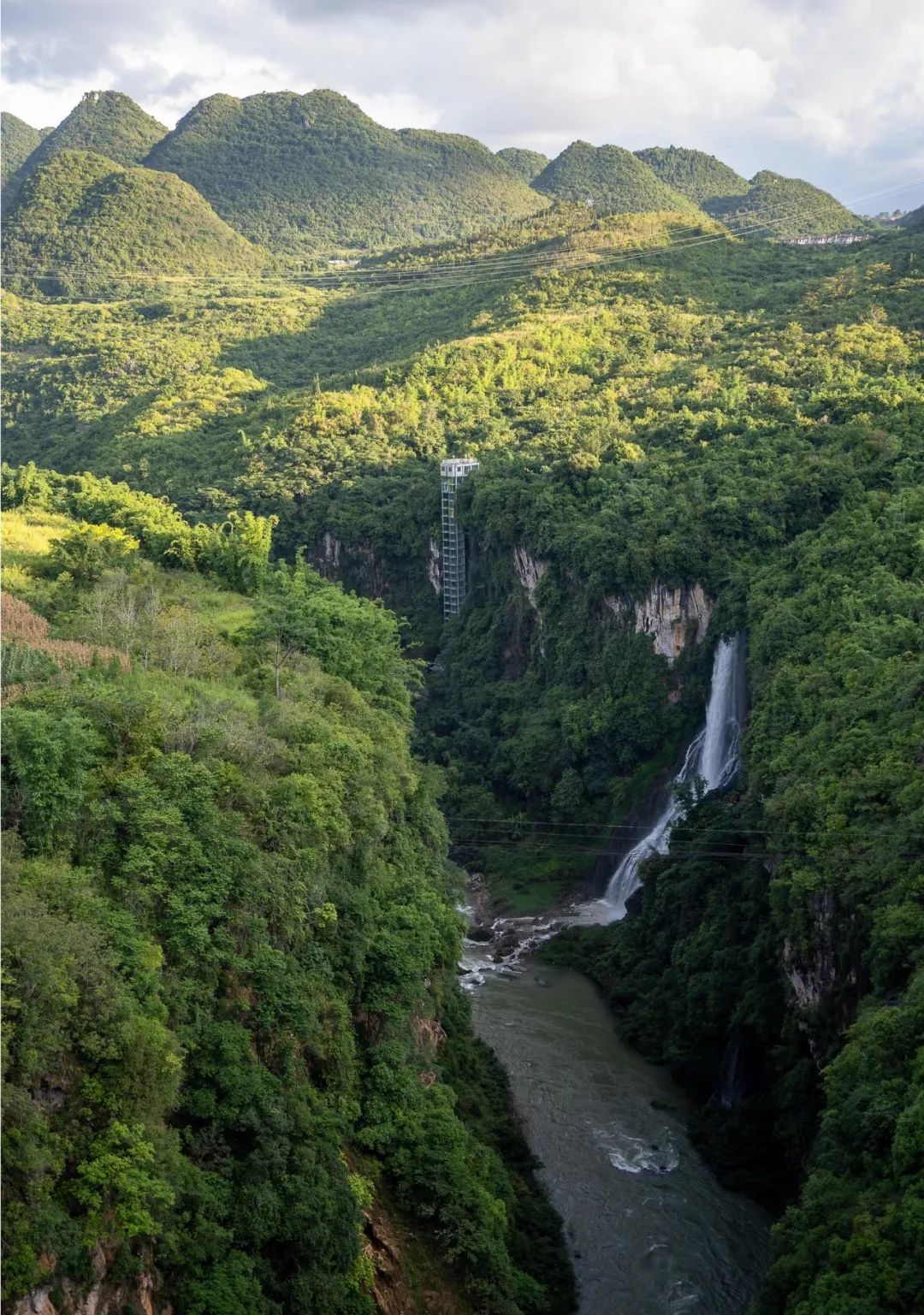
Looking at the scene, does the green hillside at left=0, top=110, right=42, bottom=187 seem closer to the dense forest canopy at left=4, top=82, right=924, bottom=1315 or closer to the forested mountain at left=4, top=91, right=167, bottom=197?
the forested mountain at left=4, top=91, right=167, bottom=197

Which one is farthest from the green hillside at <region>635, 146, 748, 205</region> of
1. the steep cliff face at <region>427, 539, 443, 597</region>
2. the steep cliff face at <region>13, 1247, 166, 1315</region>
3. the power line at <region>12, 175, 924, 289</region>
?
the steep cliff face at <region>13, 1247, 166, 1315</region>

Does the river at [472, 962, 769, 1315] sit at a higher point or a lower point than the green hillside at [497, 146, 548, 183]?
lower

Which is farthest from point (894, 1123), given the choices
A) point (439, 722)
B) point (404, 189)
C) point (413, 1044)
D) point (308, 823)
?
point (404, 189)

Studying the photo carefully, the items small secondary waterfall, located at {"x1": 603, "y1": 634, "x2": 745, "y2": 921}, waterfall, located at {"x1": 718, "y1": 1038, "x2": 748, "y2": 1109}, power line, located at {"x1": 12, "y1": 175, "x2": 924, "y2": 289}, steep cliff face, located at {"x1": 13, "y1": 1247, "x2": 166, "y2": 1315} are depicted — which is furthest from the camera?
power line, located at {"x1": 12, "y1": 175, "x2": 924, "y2": 289}

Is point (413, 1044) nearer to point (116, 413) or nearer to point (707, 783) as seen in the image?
point (707, 783)

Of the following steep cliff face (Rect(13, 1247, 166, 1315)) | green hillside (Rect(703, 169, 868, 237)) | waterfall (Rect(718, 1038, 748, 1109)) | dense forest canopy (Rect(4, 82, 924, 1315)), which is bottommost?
waterfall (Rect(718, 1038, 748, 1109))

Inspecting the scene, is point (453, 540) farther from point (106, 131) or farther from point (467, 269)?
point (106, 131)

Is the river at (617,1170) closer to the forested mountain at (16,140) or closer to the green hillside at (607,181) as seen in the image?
the green hillside at (607,181)
